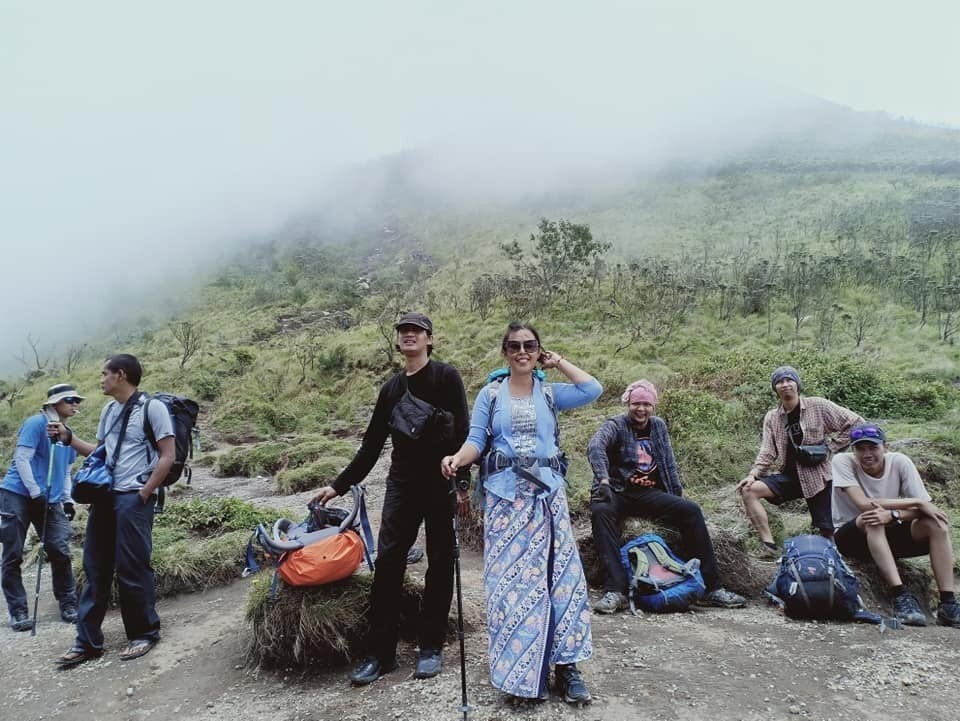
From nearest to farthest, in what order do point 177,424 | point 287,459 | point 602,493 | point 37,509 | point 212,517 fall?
point 177,424
point 602,493
point 37,509
point 212,517
point 287,459

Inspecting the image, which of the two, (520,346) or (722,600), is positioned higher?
(520,346)

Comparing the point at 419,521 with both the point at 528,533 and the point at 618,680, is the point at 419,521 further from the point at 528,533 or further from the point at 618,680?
the point at 618,680

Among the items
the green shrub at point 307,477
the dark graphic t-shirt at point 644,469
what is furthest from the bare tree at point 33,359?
the dark graphic t-shirt at point 644,469

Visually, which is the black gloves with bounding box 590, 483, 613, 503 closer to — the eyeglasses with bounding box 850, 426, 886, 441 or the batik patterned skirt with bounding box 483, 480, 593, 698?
the batik patterned skirt with bounding box 483, 480, 593, 698

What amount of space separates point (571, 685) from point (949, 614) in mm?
2710

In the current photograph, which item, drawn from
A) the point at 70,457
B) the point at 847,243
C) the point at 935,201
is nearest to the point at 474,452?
the point at 70,457

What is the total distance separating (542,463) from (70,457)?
4.46 m

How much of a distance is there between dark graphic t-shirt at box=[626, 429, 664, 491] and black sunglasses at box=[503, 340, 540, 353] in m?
2.00

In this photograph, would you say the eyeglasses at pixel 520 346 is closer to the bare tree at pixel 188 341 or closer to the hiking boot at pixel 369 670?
the hiking boot at pixel 369 670

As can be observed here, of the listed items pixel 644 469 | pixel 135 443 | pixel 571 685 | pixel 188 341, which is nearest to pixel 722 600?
pixel 644 469

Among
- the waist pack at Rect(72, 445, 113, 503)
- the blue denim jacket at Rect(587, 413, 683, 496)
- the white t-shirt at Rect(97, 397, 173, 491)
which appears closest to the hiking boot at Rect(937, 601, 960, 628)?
the blue denim jacket at Rect(587, 413, 683, 496)

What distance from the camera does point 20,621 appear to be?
4.76m

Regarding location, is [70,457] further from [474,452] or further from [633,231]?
[633,231]

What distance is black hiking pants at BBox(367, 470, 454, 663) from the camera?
328 centimetres
